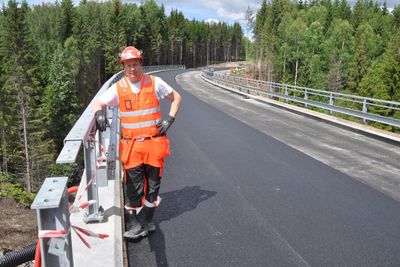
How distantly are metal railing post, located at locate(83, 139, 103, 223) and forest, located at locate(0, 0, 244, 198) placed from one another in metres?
9.70

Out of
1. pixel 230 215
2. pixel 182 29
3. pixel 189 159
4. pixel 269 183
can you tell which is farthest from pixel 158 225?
pixel 182 29

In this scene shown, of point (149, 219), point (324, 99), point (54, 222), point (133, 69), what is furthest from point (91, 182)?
point (324, 99)

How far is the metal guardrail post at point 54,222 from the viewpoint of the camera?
7.12 ft

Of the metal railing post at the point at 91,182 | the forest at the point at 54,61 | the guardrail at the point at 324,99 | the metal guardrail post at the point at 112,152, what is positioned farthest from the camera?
the forest at the point at 54,61

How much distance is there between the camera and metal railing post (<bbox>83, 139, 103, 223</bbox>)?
14.6ft

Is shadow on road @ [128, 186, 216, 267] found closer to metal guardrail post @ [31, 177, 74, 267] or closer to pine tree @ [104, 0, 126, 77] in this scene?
metal guardrail post @ [31, 177, 74, 267]

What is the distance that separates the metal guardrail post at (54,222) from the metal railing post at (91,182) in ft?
6.65

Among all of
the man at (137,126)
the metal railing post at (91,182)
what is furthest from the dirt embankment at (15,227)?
the man at (137,126)

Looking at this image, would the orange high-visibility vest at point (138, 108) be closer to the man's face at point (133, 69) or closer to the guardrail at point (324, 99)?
the man's face at point (133, 69)

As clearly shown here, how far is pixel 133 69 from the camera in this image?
4.65 meters

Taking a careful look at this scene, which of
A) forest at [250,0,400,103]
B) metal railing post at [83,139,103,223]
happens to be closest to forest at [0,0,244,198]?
metal railing post at [83,139,103,223]

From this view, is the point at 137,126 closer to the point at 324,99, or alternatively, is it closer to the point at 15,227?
the point at 15,227

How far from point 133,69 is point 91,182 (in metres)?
1.35

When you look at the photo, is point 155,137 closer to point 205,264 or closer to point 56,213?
point 205,264
